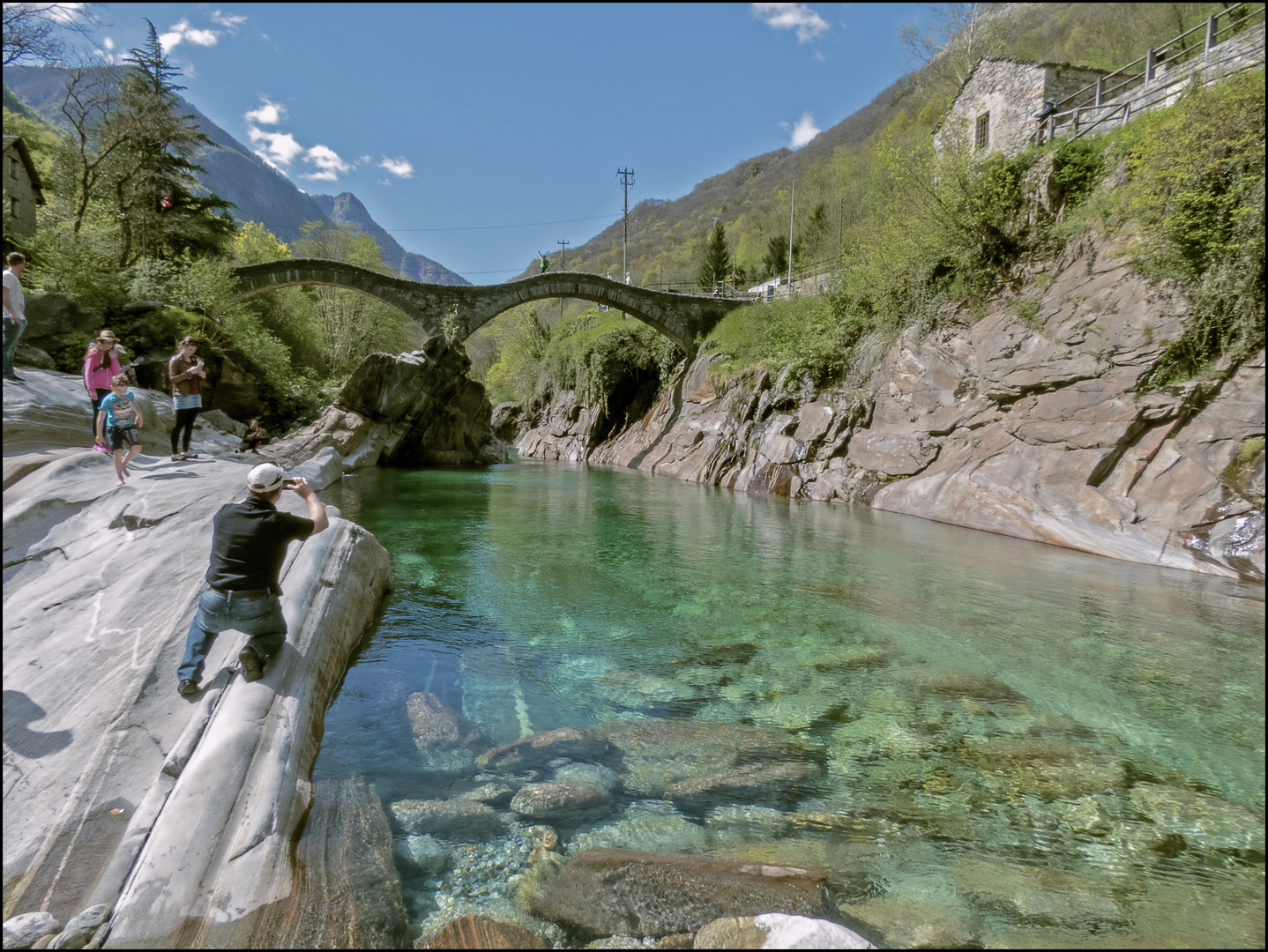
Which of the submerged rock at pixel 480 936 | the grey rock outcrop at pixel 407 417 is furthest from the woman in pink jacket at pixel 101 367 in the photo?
the grey rock outcrop at pixel 407 417

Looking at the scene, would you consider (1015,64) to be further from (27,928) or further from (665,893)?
(27,928)

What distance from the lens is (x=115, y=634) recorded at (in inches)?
158

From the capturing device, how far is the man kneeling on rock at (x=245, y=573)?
3699 mm

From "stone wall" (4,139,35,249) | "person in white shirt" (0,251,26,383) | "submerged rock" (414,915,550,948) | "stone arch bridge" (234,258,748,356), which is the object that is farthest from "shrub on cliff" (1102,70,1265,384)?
"stone wall" (4,139,35,249)

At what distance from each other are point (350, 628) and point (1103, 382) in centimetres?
1403

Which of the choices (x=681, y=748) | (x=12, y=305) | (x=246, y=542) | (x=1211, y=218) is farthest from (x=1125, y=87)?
(x=12, y=305)

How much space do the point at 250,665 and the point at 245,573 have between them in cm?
58

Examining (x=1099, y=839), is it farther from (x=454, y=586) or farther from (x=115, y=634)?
(x=454, y=586)

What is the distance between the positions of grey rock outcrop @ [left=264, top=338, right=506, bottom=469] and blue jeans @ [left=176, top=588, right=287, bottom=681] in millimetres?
17077

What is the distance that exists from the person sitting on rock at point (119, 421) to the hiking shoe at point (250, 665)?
3.84m

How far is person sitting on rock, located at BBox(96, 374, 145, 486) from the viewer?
21.4 ft

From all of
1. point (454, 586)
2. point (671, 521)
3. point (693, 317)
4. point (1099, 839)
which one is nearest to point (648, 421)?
point (693, 317)

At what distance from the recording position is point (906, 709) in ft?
16.1

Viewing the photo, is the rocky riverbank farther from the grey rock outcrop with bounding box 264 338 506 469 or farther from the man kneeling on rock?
the grey rock outcrop with bounding box 264 338 506 469
